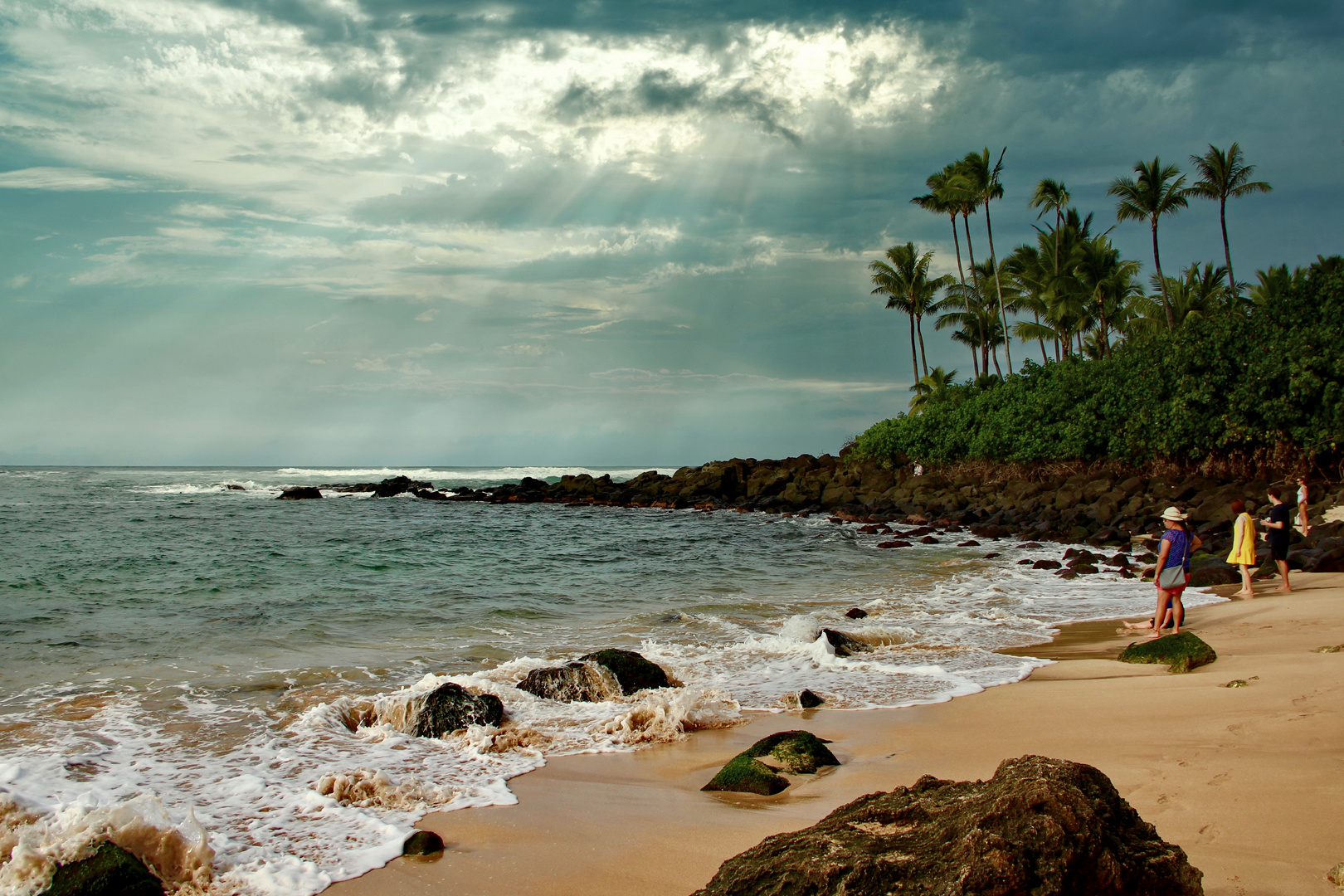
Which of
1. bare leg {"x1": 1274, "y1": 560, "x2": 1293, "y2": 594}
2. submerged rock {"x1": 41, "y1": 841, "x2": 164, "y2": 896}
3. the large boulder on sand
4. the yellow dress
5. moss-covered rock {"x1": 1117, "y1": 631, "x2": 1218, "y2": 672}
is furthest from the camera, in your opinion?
the yellow dress

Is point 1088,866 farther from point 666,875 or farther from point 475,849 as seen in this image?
point 475,849

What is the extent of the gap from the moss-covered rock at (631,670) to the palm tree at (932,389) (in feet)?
112

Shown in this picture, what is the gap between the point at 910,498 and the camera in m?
32.1

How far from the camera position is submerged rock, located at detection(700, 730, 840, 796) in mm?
4730

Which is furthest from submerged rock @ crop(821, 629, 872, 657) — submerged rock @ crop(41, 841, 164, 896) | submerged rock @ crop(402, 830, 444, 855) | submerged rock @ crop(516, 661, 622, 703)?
submerged rock @ crop(41, 841, 164, 896)

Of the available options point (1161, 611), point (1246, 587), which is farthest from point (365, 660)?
point (1246, 587)

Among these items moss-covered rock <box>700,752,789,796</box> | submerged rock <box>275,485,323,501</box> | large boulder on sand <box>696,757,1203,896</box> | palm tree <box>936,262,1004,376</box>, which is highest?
palm tree <box>936,262,1004,376</box>

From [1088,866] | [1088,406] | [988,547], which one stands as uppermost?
[1088,406]

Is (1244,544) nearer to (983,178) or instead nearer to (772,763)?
(772,763)

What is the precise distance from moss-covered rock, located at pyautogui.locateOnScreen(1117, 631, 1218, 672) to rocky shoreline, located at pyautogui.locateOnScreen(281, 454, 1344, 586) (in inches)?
245

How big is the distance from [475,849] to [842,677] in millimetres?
4573

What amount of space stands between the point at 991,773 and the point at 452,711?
13.0 ft

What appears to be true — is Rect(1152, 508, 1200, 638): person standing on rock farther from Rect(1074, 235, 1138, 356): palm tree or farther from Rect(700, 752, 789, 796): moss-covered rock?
Rect(1074, 235, 1138, 356): palm tree

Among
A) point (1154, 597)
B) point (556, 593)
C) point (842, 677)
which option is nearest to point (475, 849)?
point (842, 677)
